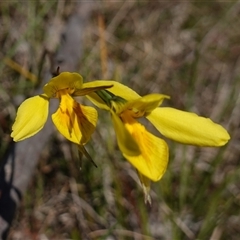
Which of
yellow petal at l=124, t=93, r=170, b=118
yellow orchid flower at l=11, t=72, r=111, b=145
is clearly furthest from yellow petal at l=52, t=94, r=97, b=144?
yellow petal at l=124, t=93, r=170, b=118

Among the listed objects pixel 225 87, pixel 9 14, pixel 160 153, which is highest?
pixel 160 153

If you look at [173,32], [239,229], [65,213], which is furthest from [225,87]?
[65,213]

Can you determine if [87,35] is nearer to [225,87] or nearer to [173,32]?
[173,32]

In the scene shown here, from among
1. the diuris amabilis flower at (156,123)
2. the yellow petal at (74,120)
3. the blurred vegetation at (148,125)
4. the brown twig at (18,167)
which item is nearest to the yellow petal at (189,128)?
the diuris amabilis flower at (156,123)

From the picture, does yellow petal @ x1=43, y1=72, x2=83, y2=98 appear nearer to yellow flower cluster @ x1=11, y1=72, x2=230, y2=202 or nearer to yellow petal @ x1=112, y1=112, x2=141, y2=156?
Result: yellow flower cluster @ x1=11, y1=72, x2=230, y2=202

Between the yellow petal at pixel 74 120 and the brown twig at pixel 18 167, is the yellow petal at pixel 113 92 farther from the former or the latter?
the brown twig at pixel 18 167
